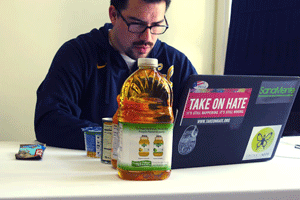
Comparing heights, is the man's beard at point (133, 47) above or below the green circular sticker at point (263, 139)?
above

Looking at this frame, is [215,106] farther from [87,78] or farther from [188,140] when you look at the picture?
[87,78]

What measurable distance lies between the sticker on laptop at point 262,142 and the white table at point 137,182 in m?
0.03

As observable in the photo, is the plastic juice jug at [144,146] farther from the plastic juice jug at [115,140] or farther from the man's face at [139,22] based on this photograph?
the man's face at [139,22]

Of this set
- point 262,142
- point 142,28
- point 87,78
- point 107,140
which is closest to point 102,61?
point 87,78

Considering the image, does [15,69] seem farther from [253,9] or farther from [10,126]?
[253,9]

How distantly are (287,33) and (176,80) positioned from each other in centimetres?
94

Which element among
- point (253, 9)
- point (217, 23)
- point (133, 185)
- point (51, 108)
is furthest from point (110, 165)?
point (217, 23)

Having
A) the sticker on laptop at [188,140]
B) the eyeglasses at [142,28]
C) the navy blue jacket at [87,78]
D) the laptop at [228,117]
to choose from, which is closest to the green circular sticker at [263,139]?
the laptop at [228,117]

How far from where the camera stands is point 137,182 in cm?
68

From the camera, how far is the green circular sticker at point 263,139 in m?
0.89

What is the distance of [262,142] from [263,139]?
1cm

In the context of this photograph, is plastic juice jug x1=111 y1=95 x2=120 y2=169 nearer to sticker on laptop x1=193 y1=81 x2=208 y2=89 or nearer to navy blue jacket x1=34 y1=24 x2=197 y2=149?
sticker on laptop x1=193 y1=81 x2=208 y2=89

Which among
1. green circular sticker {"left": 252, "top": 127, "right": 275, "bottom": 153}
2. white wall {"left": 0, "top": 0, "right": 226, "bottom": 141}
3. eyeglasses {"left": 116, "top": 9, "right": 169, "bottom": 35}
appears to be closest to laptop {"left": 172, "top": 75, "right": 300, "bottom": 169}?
green circular sticker {"left": 252, "top": 127, "right": 275, "bottom": 153}

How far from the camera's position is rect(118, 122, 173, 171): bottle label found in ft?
2.16
